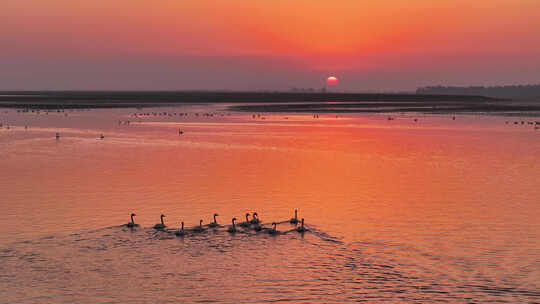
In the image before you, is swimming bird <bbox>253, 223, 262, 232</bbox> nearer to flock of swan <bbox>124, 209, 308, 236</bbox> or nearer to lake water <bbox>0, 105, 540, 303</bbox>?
flock of swan <bbox>124, 209, 308, 236</bbox>

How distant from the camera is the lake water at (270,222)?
18359mm

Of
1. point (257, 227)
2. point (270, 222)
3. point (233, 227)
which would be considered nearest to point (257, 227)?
point (257, 227)

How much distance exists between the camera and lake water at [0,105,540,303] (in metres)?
18.4

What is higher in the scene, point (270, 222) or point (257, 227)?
point (257, 227)

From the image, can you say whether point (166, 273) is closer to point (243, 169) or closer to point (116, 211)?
point (116, 211)

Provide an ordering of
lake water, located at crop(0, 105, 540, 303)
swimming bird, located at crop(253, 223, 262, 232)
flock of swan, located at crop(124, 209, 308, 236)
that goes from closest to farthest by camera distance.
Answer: lake water, located at crop(0, 105, 540, 303) → flock of swan, located at crop(124, 209, 308, 236) → swimming bird, located at crop(253, 223, 262, 232)

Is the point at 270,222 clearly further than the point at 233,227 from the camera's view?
Yes

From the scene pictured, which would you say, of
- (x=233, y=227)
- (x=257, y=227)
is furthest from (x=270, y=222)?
(x=233, y=227)

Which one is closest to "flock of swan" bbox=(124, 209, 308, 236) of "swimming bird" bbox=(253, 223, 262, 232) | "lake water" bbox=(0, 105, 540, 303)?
"swimming bird" bbox=(253, 223, 262, 232)

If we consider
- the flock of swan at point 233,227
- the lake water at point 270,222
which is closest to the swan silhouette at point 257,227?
the flock of swan at point 233,227

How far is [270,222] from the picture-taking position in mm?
26438

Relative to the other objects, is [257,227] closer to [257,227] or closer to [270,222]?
[257,227]

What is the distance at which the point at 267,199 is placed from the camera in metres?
31.7

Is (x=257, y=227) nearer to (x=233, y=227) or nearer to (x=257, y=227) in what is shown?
(x=257, y=227)
